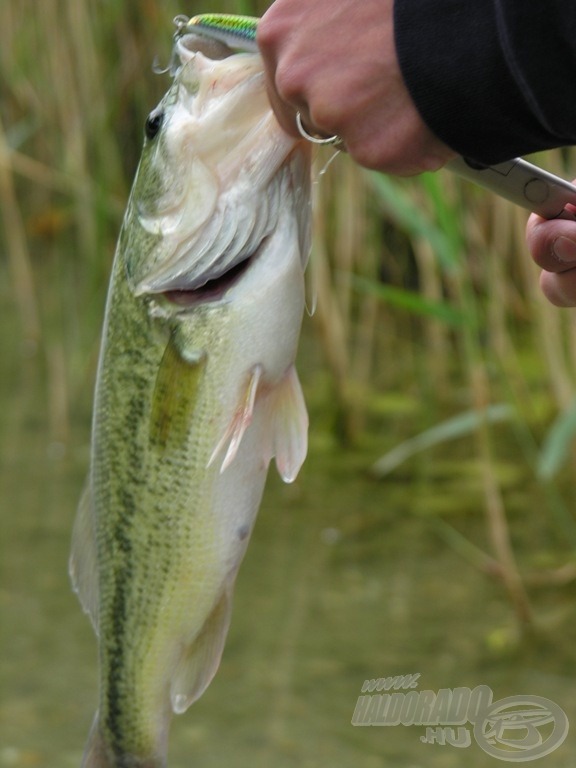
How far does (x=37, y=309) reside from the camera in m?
5.62

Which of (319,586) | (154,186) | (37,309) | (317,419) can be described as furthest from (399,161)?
(37,309)

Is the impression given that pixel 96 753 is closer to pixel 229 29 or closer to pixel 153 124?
pixel 153 124

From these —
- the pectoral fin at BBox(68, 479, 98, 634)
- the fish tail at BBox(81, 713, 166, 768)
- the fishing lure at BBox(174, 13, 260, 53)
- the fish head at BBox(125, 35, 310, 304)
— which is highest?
the fishing lure at BBox(174, 13, 260, 53)

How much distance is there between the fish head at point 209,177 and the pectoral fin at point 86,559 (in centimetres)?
33

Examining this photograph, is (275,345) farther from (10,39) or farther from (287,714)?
(10,39)

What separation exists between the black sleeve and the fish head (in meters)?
0.30

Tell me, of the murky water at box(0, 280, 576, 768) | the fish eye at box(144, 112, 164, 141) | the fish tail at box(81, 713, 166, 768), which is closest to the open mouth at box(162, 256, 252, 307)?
the fish eye at box(144, 112, 164, 141)

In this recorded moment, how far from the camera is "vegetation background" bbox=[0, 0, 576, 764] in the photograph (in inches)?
127

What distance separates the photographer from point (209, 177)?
4.95ft

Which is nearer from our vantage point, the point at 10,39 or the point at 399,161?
the point at 399,161

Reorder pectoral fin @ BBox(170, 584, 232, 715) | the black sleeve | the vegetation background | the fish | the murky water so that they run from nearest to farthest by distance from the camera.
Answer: the black sleeve < the fish < pectoral fin @ BBox(170, 584, 232, 715) < the murky water < the vegetation background

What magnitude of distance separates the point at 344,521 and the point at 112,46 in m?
1.70

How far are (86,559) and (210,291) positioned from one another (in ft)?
1.35

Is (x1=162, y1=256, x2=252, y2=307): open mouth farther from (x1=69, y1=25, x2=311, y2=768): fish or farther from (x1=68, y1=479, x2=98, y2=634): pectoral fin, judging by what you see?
(x1=68, y1=479, x2=98, y2=634): pectoral fin
